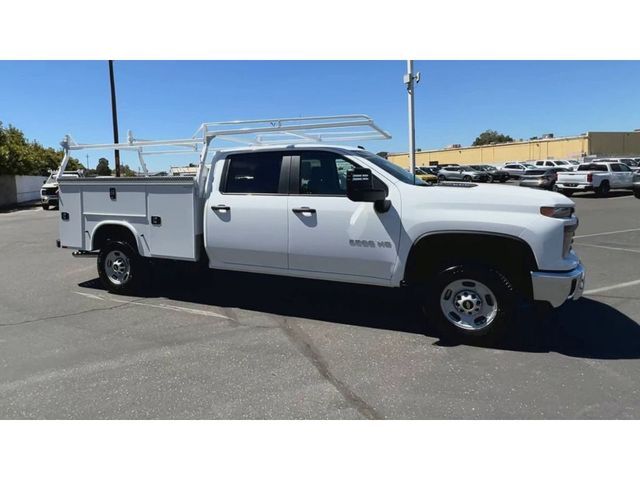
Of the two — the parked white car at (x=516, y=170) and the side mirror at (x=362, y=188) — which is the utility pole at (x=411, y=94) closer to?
the side mirror at (x=362, y=188)

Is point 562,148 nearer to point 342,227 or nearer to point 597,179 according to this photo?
point 597,179

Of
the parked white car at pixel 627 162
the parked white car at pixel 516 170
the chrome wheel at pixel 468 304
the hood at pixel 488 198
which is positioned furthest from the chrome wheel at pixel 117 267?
the parked white car at pixel 516 170

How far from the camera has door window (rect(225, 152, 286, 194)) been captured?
17.5 ft

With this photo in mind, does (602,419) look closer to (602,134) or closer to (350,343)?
(350,343)

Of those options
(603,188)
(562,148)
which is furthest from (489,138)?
(603,188)

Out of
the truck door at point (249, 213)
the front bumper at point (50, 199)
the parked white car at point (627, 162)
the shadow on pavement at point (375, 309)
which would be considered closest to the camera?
the shadow on pavement at point (375, 309)

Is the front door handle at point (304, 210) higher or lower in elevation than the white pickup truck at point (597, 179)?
lower

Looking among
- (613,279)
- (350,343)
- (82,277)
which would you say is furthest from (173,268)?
(613,279)

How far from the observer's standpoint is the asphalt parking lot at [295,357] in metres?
3.43

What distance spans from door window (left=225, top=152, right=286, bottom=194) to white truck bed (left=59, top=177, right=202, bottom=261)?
52 centimetres

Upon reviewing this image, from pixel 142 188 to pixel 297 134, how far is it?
7.01 ft

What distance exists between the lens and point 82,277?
7.85 m

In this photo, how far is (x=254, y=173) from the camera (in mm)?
5469

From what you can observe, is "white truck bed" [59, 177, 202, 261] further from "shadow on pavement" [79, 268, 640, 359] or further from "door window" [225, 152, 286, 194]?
"shadow on pavement" [79, 268, 640, 359]
